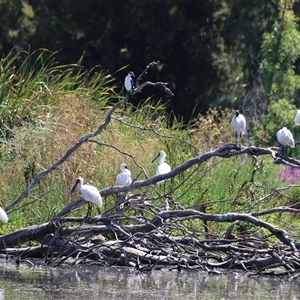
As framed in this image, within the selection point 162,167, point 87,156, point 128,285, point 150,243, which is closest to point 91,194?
point 150,243

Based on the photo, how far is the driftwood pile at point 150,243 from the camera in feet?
34.5

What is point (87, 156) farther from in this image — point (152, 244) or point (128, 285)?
point (128, 285)

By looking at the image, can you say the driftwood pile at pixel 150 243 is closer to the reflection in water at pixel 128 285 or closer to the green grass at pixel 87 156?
the reflection in water at pixel 128 285

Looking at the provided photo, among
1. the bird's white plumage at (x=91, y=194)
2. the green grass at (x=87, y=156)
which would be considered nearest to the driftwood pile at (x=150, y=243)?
the bird's white plumage at (x=91, y=194)

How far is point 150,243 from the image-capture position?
35.4ft

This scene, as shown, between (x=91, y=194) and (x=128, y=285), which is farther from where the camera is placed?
(x=91, y=194)

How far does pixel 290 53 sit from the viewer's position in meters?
21.4

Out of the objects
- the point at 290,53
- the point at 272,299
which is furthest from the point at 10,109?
the point at 290,53

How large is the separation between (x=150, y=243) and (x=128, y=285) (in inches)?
35.8

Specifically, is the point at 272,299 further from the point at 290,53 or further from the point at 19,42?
the point at 19,42

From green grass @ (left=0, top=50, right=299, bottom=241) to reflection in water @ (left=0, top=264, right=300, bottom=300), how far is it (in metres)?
1.35

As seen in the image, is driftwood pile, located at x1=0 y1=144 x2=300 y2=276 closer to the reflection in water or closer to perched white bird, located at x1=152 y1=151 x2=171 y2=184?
the reflection in water

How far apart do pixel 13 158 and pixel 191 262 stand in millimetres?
3320

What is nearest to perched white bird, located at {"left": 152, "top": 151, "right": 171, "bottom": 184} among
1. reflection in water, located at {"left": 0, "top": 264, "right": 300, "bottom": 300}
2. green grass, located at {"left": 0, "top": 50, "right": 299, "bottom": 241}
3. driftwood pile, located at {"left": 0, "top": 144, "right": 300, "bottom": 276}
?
green grass, located at {"left": 0, "top": 50, "right": 299, "bottom": 241}
